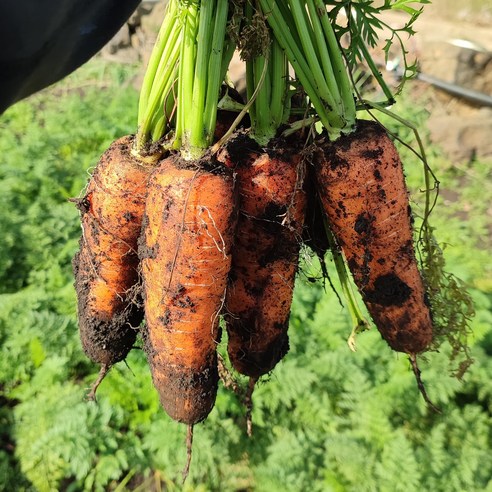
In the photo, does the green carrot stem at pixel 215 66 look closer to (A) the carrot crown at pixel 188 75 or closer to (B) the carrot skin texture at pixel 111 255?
(A) the carrot crown at pixel 188 75

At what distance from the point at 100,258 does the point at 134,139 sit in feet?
1.28

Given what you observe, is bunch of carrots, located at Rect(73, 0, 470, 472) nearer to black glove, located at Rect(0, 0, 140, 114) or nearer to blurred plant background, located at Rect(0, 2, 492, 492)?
black glove, located at Rect(0, 0, 140, 114)

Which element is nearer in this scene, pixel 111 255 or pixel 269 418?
pixel 111 255

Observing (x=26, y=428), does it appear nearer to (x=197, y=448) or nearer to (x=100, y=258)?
(x=197, y=448)

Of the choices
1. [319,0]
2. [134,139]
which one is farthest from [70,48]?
[319,0]

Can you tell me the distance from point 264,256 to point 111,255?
47cm

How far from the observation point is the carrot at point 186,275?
4.54 ft

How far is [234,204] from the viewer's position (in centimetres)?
143

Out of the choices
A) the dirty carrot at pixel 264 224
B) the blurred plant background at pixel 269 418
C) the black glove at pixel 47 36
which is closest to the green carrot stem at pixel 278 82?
the dirty carrot at pixel 264 224

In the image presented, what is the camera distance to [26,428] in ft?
8.46

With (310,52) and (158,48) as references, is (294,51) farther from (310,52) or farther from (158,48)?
(158,48)

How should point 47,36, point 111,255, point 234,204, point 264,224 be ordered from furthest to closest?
point 111,255
point 264,224
point 234,204
point 47,36

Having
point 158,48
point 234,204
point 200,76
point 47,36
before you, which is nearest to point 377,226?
point 234,204

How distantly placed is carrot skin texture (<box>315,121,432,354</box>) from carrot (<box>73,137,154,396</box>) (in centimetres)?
55
